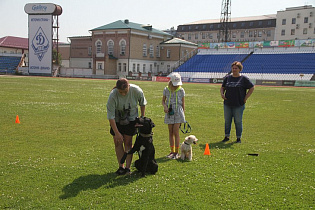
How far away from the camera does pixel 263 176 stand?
6.22m

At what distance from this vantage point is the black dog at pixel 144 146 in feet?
19.0

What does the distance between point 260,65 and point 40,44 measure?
154 feet

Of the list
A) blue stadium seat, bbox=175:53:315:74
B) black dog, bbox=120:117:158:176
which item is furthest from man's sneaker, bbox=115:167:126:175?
blue stadium seat, bbox=175:53:315:74

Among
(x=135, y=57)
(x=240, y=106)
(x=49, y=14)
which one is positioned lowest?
(x=240, y=106)

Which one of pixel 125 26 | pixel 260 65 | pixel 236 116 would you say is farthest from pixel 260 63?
pixel 236 116

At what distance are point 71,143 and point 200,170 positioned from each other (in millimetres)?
3967

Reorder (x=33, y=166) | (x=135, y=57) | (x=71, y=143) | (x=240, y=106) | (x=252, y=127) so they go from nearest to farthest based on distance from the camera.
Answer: (x=33, y=166) < (x=71, y=143) < (x=240, y=106) < (x=252, y=127) < (x=135, y=57)

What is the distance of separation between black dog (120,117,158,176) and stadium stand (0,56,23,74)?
72942mm

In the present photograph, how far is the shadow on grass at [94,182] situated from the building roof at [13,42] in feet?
309

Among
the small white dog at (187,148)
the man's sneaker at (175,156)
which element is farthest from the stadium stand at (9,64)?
the small white dog at (187,148)

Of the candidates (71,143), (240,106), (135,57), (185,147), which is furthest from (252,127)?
(135,57)

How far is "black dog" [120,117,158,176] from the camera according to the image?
5.80 meters

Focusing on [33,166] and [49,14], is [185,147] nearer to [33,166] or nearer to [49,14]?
[33,166]

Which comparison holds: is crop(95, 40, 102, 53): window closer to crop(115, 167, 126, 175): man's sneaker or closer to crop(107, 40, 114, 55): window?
crop(107, 40, 114, 55): window
